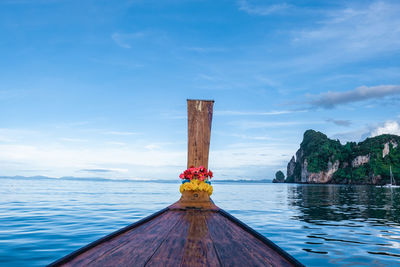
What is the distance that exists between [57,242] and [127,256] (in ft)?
23.0

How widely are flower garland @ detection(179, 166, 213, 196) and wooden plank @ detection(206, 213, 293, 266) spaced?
211 cm

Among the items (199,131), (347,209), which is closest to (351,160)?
(347,209)

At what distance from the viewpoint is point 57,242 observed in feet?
28.5

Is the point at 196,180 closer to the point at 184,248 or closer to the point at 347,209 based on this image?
the point at 184,248

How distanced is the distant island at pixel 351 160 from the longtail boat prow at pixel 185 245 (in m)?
129

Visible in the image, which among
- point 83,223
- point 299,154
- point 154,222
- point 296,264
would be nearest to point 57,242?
point 83,223

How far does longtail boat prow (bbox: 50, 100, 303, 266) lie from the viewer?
3016 mm

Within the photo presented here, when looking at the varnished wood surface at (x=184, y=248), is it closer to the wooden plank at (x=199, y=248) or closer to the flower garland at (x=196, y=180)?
the wooden plank at (x=199, y=248)

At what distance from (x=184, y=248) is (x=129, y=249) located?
2.34ft

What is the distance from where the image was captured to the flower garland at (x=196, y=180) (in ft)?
23.5

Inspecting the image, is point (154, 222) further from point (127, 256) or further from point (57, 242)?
point (57, 242)

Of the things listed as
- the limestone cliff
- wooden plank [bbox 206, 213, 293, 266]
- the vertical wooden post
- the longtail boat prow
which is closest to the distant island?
the limestone cliff

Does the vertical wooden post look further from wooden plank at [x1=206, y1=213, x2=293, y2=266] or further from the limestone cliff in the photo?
the limestone cliff

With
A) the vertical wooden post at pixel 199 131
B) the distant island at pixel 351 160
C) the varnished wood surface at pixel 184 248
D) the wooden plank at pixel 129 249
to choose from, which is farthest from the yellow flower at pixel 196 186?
the distant island at pixel 351 160
